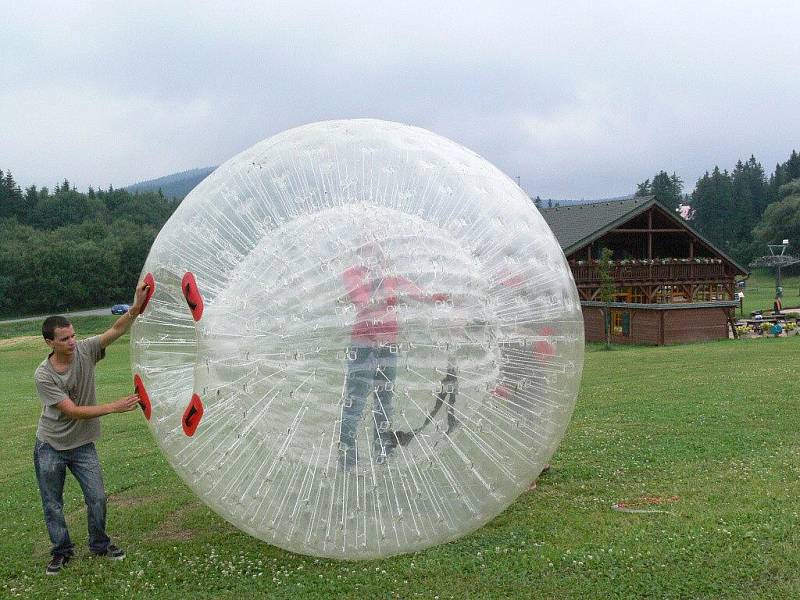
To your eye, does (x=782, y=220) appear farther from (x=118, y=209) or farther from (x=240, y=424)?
(x=240, y=424)

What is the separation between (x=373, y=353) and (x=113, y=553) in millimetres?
2913

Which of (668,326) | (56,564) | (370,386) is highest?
(370,386)

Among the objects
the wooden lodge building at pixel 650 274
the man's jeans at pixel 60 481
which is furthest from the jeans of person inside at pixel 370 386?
the wooden lodge building at pixel 650 274

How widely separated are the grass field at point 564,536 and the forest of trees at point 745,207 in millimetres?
75589

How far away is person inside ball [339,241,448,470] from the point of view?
4.24 meters

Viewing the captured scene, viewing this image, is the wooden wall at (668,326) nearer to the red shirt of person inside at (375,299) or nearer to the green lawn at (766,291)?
the green lawn at (766,291)

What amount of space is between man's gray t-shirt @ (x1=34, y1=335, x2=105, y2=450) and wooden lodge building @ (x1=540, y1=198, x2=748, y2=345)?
25069mm

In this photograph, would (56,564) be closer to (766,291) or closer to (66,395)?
(66,395)

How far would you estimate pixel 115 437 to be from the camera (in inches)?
445

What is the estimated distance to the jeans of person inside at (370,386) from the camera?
4.23 meters

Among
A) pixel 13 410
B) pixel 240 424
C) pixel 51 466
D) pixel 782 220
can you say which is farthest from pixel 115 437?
pixel 782 220

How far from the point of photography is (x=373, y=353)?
4242mm

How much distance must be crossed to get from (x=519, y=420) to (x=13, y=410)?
45.1ft

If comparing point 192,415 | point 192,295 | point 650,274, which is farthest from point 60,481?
point 650,274
